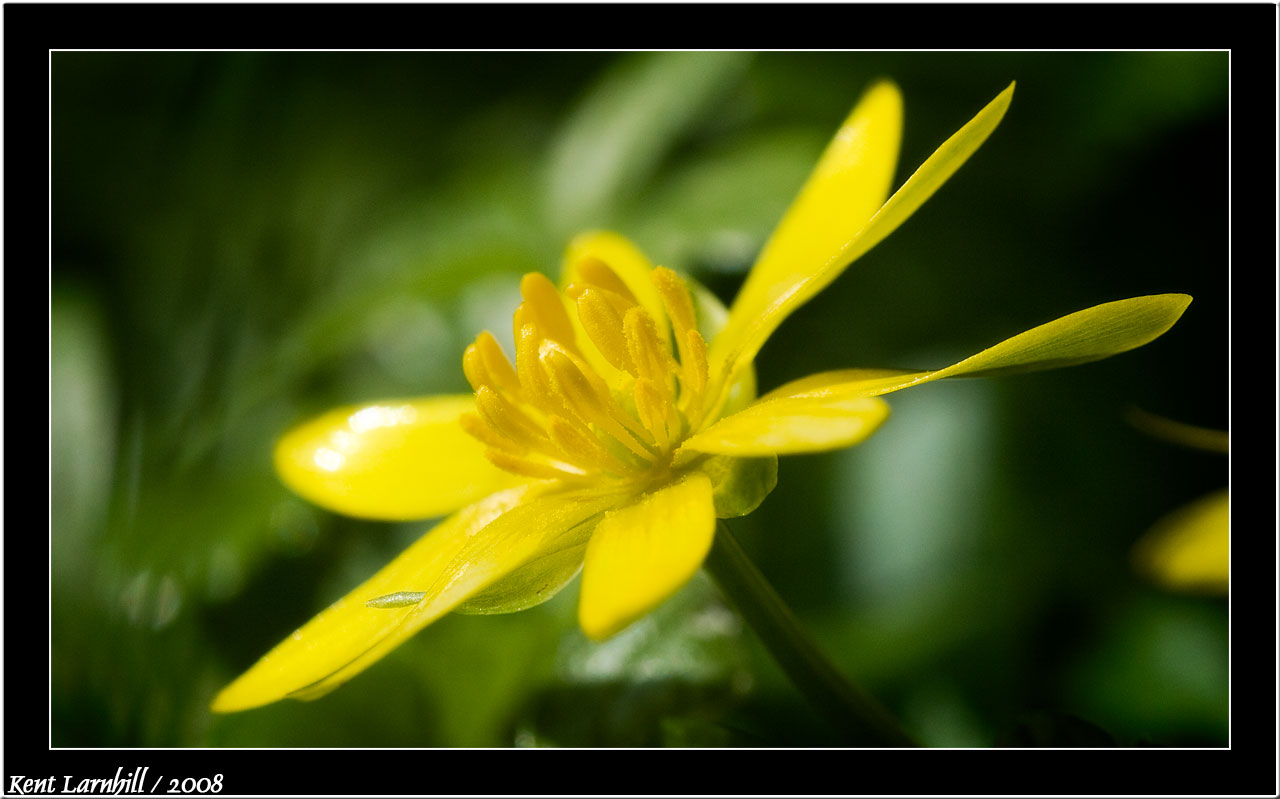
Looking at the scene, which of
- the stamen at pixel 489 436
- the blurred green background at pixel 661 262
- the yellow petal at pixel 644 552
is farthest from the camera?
the blurred green background at pixel 661 262

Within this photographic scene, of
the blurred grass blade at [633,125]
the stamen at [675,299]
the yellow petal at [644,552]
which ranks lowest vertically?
the yellow petal at [644,552]

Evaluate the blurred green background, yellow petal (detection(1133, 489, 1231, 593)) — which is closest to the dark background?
the blurred green background

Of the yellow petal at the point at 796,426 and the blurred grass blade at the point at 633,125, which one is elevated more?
the blurred grass blade at the point at 633,125

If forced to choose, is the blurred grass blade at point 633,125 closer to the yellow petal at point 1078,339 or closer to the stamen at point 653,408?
the stamen at point 653,408

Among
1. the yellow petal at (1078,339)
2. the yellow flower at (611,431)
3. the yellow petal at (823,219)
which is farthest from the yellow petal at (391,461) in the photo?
the yellow petal at (1078,339)

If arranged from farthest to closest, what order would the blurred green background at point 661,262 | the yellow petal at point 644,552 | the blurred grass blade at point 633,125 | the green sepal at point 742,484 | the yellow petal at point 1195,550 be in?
the blurred grass blade at point 633,125
the blurred green background at point 661,262
the yellow petal at point 1195,550
the green sepal at point 742,484
the yellow petal at point 644,552

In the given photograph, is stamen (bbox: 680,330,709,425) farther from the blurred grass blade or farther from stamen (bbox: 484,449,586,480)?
the blurred grass blade

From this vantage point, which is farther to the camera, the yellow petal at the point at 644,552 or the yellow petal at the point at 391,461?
the yellow petal at the point at 391,461
